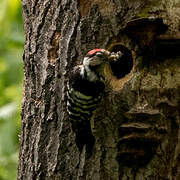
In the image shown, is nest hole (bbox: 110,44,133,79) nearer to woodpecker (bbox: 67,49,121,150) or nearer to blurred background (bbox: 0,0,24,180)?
woodpecker (bbox: 67,49,121,150)

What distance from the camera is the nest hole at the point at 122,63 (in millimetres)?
3581

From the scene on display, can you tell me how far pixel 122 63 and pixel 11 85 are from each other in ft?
10.3

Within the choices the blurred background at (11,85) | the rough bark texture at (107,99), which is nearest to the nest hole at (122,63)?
the rough bark texture at (107,99)

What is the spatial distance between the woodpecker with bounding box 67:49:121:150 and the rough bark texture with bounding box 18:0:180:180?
6 cm

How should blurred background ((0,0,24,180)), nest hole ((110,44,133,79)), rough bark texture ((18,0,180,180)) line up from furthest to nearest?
1. blurred background ((0,0,24,180))
2. nest hole ((110,44,133,79))
3. rough bark texture ((18,0,180,180))

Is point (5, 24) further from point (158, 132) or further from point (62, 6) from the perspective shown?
point (158, 132)

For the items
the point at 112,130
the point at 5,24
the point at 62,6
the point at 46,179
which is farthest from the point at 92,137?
the point at 5,24

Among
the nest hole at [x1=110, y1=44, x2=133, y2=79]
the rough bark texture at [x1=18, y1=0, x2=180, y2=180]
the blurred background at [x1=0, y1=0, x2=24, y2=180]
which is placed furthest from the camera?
the blurred background at [x1=0, y1=0, x2=24, y2=180]

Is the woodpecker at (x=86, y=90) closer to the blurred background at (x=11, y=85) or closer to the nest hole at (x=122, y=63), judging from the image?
the nest hole at (x=122, y=63)

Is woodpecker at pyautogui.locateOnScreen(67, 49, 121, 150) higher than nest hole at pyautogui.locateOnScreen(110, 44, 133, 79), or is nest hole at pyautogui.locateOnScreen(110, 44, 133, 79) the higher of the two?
nest hole at pyautogui.locateOnScreen(110, 44, 133, 79)

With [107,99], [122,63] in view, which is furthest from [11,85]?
[107,99]

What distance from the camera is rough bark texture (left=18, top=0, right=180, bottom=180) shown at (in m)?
3.38

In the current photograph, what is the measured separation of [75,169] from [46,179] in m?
0.27

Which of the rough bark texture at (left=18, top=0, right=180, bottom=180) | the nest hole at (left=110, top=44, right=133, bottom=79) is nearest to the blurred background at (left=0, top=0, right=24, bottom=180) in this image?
the rough bark texture at (left=18, top=0, right=180, bottom=180)
